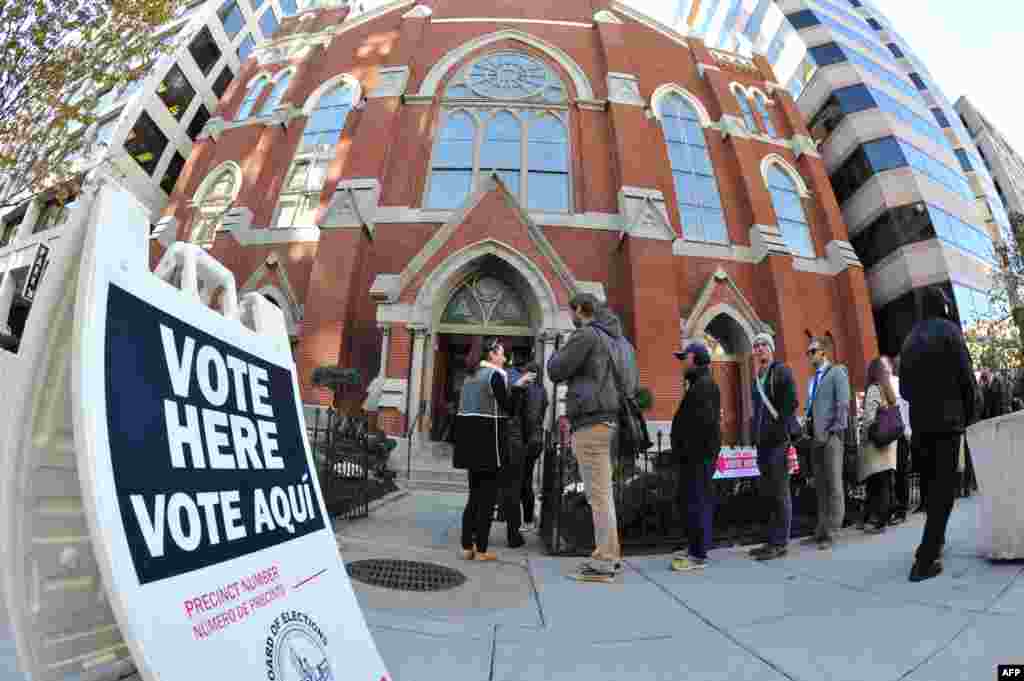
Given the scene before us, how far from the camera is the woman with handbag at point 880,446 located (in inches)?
219

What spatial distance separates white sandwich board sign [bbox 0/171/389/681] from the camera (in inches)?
38.9

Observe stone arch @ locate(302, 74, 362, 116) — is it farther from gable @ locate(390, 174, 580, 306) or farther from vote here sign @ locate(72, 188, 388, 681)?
vote here sign @ locate(72, 188, 388, 681)

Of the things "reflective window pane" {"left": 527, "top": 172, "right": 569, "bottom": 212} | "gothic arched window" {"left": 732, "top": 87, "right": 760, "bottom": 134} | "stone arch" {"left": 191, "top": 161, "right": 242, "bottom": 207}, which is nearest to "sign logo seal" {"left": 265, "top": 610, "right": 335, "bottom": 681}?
"reflective window pane" {"left": 527, "top": 172, "right": 569, "bottom": 212}

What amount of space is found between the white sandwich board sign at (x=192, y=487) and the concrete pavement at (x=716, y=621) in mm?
1190

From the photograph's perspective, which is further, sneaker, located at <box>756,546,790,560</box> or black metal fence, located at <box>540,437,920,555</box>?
black metal fence, located at <box>540,437,920,555</box>

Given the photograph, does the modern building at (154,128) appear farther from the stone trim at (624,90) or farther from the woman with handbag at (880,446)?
the woman with handbag at (880,446)

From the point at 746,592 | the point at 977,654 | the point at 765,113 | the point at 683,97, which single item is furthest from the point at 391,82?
the point at 977,654

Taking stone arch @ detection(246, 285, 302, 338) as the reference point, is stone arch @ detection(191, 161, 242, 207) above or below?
above

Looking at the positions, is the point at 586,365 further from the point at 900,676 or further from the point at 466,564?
the point at 900,676

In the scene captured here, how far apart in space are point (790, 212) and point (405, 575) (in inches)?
692

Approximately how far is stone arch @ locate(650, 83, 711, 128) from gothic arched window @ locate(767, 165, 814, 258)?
270 centimetres

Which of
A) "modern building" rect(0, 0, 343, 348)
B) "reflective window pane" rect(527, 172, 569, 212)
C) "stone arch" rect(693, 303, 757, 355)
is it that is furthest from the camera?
"modern building" rect(0, 0, 343, 348)

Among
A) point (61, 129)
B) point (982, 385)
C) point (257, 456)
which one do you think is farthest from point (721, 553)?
point (61, 129)

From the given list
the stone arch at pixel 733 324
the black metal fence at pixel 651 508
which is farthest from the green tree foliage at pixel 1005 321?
the black metal fence at pixel 651 508
